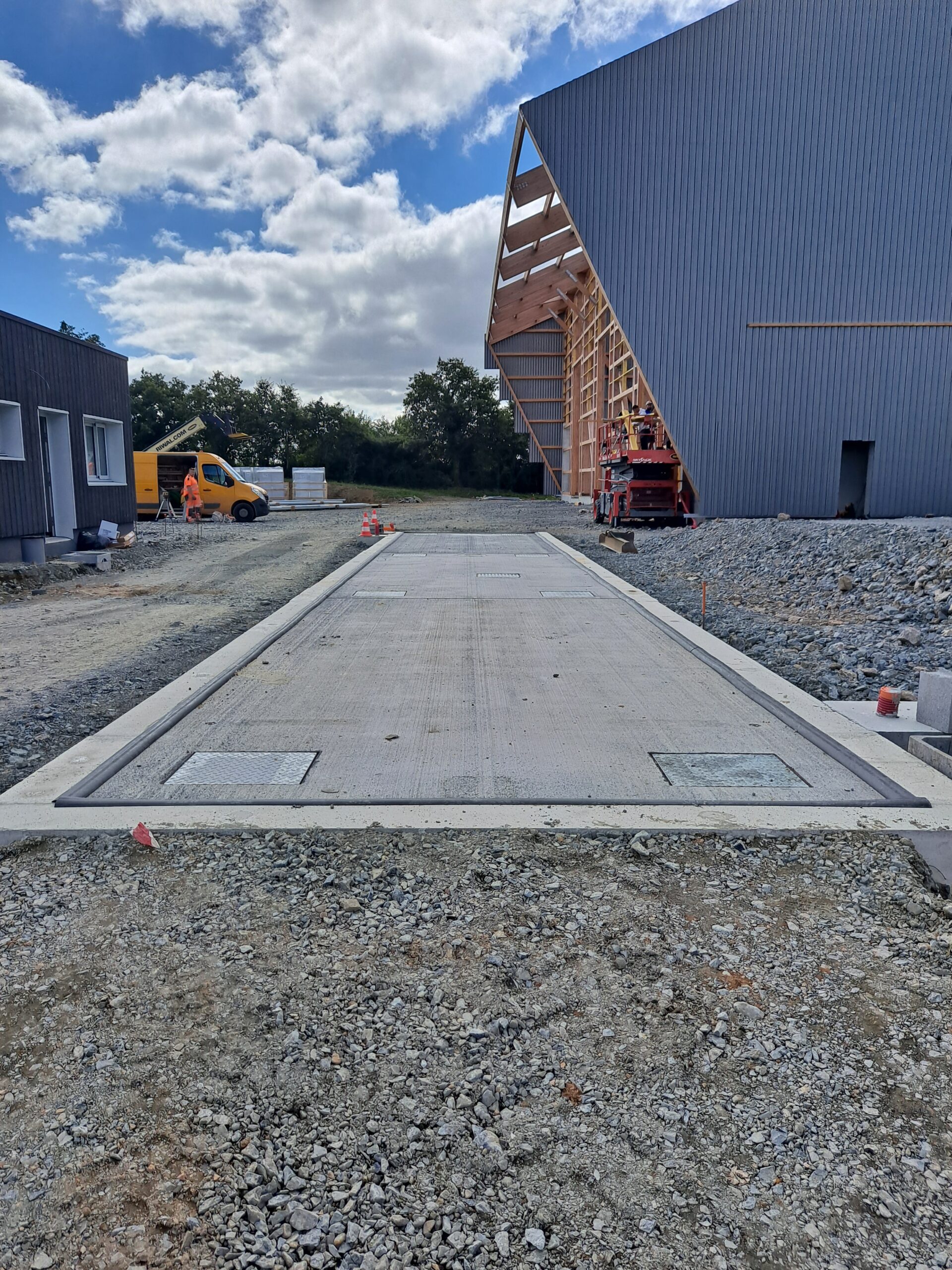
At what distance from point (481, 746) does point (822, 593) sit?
7772mm

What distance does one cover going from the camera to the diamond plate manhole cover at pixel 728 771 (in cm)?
478

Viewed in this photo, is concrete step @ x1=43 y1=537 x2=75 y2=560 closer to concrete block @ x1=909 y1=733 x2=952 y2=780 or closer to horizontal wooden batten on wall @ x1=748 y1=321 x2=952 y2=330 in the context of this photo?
concrete block @ x1=909 y1=733 x2=952 y2=780

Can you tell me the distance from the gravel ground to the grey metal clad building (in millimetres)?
12314

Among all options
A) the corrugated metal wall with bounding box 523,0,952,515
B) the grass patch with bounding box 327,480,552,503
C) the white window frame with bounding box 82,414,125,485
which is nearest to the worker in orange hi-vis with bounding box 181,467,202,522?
the white window frame with bounding box 82,414,125,485

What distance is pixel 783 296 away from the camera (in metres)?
22.6

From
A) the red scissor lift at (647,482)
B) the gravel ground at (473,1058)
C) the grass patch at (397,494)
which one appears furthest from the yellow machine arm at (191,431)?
the gravel ground at (473,1058)

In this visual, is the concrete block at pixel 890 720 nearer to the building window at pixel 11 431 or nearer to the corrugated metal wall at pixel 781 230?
the building window at pixel 11 431

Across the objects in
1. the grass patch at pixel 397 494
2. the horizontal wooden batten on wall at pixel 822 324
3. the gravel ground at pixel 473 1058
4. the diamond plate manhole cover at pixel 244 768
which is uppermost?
the horizontal wooden batten on wall at pixel 822 324

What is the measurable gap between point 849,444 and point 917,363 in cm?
252

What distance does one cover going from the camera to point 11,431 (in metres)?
14.4

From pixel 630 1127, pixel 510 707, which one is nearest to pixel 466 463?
pixel 510 707

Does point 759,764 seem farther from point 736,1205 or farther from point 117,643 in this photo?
point 117,643

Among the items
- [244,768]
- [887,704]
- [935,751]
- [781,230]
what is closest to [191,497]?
[781,230]

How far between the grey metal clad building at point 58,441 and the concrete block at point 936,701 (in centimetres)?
1337
